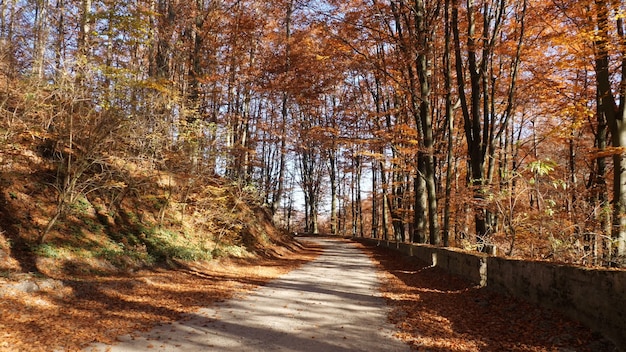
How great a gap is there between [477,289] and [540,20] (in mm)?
10523

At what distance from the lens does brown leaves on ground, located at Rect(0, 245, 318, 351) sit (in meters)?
4.61

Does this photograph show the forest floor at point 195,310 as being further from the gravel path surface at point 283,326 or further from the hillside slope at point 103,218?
the hillside slope at point 103,218

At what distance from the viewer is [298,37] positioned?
17281 mm

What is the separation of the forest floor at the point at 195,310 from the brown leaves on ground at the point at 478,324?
1 centimetres

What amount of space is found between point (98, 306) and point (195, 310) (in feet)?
4.87

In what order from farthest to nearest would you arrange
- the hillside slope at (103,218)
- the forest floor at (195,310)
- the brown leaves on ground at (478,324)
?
the hillside slope at (103,218), the brown leaves on ground at (478,324), the forest floor at (195,310)

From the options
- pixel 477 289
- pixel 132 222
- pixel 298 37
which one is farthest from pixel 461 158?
pixel 132 222

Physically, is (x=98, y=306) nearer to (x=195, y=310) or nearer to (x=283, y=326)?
(x=195, y=310)

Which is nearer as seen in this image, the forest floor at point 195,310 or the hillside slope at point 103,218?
the forest floor at point 195,310

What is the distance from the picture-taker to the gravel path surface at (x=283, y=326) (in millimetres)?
4797

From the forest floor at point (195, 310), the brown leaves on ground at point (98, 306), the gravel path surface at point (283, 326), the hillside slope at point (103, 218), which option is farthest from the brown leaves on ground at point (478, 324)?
the hillside slope at point (103, 218)

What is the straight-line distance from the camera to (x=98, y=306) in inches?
239

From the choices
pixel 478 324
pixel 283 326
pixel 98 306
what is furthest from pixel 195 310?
pixel 478 324

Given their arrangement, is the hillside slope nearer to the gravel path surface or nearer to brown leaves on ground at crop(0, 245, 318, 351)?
brown leaves on ground at crop(0, 245, 318, 351)
